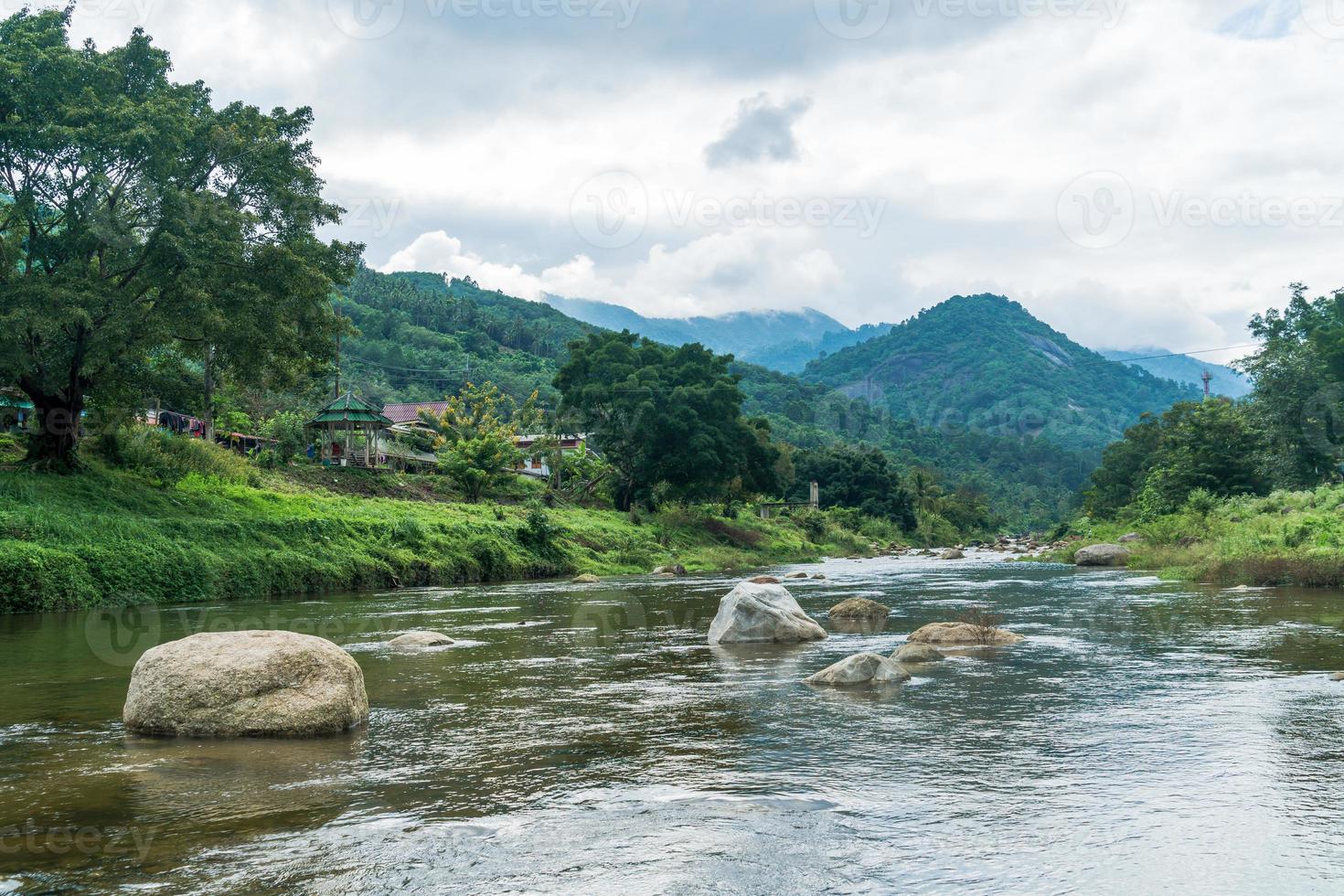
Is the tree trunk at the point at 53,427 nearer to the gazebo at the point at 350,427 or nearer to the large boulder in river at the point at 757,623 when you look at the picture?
the gazebo at the point at 350,427

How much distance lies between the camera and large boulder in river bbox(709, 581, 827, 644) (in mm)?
16391

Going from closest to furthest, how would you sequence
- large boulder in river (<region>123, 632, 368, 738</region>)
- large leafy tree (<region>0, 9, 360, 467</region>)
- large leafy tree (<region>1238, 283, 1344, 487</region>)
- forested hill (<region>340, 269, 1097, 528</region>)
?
large boulder in river (<region>123, 632, 368, 738</region>) → large leafy tree (<region>0, 9, 360, 467</region>) → large leafy tree (<region>1238, 283, 1344, 487</region>) → forested hill (<region>340, 269, 1097, 528</region>)

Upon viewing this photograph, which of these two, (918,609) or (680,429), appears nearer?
(918,609)

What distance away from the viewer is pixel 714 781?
7438 millimetres

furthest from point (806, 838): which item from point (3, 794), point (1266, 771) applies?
point (3, 794)

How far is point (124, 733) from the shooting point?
30.1 ft

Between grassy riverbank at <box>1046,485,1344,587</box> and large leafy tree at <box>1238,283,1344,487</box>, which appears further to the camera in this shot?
large leafy tree at <box>1238,283,1344,487</box>

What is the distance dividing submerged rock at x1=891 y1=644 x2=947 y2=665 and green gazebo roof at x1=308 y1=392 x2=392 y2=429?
4052cm

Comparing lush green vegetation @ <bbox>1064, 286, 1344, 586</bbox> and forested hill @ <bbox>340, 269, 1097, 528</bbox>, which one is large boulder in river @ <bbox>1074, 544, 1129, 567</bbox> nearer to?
lush green vegetation @ <bbox>1064, 286, 1344, 586</bbox>

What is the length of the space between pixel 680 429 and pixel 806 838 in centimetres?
5379

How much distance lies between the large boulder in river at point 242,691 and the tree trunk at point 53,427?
2273 centimetres

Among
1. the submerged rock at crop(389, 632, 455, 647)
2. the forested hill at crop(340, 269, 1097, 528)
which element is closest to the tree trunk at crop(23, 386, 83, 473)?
the submerged rock at crop(389, 632, 455, 647)

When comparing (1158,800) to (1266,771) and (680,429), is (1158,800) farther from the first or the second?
(680,429)

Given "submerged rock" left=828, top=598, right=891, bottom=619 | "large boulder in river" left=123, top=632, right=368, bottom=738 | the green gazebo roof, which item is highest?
the green gazebo roof
